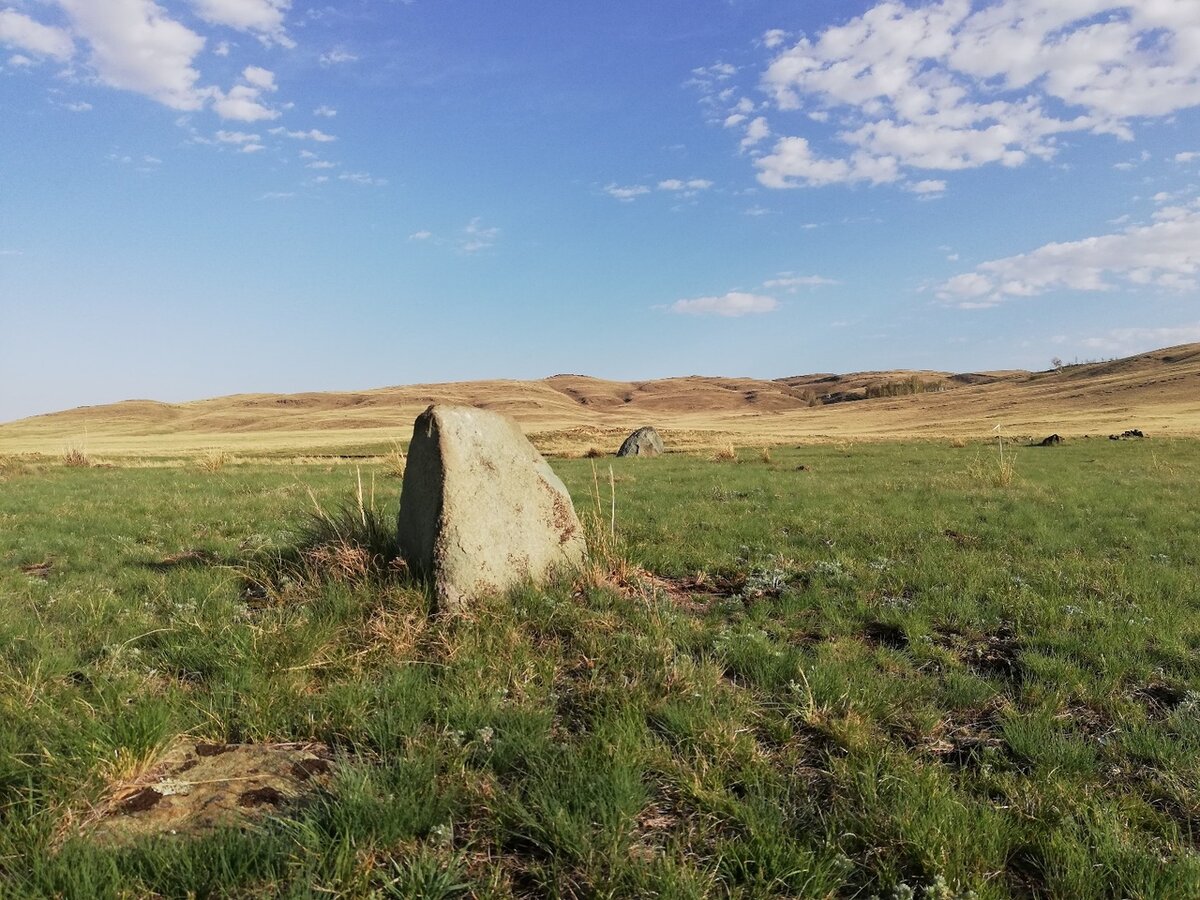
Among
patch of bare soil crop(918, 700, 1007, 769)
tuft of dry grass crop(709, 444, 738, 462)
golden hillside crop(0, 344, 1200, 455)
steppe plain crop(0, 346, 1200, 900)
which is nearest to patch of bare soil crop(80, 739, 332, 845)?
steppe plain crop(0, 346, 1200, 900)

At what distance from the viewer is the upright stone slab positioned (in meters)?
6.68

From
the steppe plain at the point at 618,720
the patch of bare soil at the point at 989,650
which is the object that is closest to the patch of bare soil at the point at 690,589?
the steppe plain at the point at 618,720

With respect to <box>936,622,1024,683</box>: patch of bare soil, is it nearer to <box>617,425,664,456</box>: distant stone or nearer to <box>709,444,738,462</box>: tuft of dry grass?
<box>709,444,738,462</box>: tuft of dry grass

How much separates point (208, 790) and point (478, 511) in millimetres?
3596

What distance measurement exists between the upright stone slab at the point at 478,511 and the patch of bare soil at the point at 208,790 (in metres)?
2.40

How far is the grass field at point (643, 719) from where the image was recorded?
326 cm

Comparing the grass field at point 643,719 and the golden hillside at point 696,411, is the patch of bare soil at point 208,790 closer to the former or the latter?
the grass field at point 643,719

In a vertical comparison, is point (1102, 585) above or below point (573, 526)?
below

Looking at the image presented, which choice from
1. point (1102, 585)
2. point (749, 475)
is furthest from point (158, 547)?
point (749, 475)

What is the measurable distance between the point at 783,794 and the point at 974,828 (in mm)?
971

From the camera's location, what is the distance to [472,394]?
483 feet

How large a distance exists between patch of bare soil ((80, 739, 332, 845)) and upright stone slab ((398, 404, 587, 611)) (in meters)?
2.40

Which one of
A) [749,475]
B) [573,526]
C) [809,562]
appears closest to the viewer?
[573,526]

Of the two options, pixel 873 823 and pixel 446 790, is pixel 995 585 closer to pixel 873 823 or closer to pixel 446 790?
pixel 873 823
